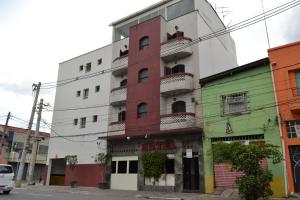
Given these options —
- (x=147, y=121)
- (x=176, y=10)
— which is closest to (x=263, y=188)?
(x=147, y=121)

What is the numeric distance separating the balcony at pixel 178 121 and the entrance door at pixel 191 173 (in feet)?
7.33

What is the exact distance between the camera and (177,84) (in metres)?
23.5

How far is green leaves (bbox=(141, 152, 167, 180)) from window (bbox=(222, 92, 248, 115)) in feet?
20.2

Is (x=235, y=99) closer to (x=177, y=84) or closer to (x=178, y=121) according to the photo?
(x=178, y=121)

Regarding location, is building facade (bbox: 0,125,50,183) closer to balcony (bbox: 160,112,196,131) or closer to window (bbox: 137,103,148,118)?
window (bbox: 137,103,148,118)

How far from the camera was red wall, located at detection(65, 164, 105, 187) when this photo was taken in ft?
90.6

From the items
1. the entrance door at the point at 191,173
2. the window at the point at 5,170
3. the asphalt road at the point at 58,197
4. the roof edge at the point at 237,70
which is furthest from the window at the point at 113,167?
the roof edge at the point at 237,70

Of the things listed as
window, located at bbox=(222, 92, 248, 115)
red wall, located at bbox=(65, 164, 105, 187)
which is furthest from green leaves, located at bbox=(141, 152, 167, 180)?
window, located at bbox=(222, 92, 248, 115)

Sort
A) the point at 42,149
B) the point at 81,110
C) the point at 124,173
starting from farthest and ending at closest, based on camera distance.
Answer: the point at 42,149
the point at 81,110
the point at 124,173

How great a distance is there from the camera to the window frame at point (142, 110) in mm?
25659

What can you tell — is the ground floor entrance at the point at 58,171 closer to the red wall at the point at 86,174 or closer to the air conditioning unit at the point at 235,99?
the red wall at the point at 86,174

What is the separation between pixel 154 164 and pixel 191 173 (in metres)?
3.03

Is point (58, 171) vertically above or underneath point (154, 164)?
underneath

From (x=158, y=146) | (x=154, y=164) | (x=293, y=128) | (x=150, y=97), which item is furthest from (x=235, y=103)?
(x=154, y=164)
